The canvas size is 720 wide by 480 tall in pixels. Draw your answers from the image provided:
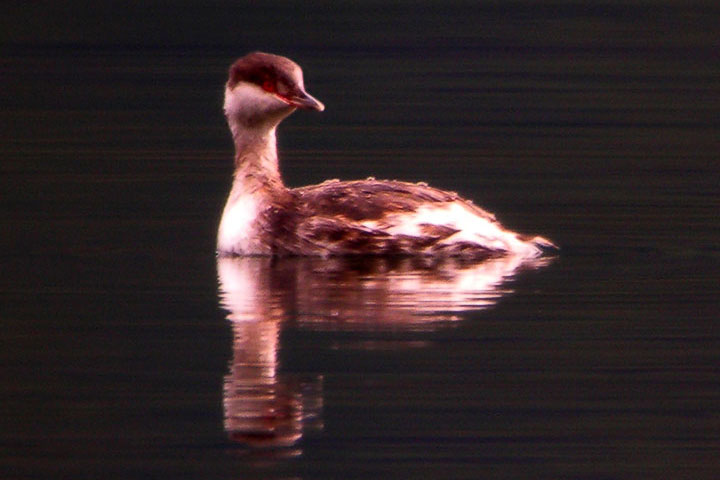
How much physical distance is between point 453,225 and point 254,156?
138cm

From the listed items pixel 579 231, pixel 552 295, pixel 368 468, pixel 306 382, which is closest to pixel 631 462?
pixel 368 468

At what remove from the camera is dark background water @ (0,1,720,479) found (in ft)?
28.8

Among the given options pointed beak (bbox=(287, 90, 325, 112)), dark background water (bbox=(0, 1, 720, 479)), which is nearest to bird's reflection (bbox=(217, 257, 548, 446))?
dark background water (bbox=(0, 1, 720, 479))

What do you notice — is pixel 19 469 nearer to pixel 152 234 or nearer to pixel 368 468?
pixel 368 468

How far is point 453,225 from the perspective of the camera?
13250 millimetres

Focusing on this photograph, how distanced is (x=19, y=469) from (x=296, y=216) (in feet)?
17.1

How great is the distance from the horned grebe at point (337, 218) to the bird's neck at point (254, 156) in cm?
11

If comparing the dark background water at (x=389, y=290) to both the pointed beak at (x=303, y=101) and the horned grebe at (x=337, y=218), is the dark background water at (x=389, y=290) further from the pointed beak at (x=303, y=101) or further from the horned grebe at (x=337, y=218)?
the pointed beak at (x=303, y=101)

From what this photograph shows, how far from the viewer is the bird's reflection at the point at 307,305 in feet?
30.4

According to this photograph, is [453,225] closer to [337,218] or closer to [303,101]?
[337,218]

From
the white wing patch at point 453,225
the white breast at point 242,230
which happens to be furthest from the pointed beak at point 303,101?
the white wing patch at point 453,225

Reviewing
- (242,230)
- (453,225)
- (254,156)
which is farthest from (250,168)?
(453,225)

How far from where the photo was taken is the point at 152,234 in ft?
46.2

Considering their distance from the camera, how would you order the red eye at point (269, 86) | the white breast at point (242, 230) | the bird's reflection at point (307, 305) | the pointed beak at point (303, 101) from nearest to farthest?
the bird's reflection at point (307, 305) < the pointed beak at point (303, 101) < the white breast at point (242, 230) < the red eye at point (269, 86)
